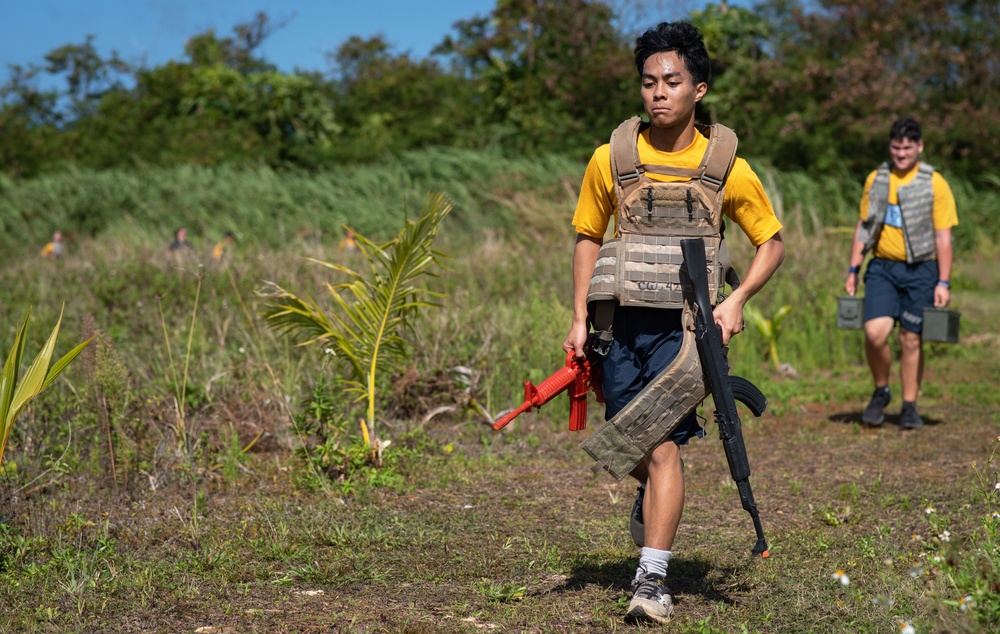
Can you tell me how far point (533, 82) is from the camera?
25.7 meters

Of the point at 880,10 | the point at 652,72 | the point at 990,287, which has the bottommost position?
the point at 990,287

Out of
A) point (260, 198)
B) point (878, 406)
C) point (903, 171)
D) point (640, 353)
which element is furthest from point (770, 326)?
point (260, 198)

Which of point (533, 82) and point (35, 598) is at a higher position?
point (533, 82)

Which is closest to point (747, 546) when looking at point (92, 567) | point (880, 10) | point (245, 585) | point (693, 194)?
point (693, 194)

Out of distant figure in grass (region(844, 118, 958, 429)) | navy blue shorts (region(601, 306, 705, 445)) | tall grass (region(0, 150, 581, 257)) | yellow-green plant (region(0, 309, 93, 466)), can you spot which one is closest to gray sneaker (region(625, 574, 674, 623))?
navy blue shorts (region(601, 306, 705, 445))

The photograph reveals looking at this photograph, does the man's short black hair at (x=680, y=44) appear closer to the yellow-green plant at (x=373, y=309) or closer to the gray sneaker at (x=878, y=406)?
the yellow-green plant at (x=373, y=309)

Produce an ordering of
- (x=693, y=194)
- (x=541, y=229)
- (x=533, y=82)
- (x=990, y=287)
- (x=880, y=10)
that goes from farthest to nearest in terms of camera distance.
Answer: (x=533, y=82) < (x=880, y=10) < (x=541, y=229) < (x=990, y=287) < (x=693, y=194)

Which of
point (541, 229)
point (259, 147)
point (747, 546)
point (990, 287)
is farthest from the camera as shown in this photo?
point (259, 147)

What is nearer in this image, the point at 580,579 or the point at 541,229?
the point at 580,579

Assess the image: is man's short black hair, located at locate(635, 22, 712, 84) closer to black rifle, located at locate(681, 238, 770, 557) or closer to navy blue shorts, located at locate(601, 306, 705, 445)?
black rifle, located at locate(681, 238, 770, 557)

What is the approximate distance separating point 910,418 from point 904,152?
180cm

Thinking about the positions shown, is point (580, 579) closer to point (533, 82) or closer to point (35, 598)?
point (35, 598)

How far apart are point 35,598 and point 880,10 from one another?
20.5m

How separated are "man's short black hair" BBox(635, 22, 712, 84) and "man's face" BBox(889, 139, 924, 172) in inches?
150
